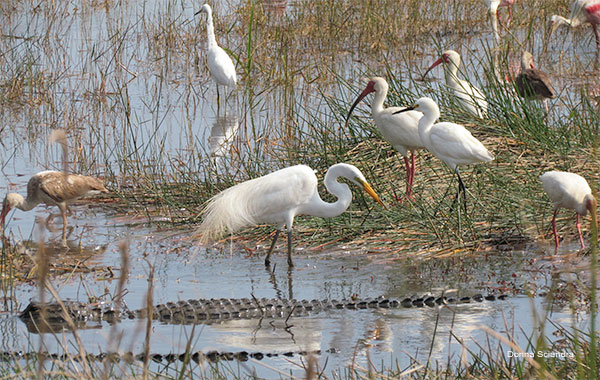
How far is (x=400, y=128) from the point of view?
7488mm

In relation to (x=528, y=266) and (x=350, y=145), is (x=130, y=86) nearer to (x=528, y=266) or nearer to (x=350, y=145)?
(x=350, y=145)

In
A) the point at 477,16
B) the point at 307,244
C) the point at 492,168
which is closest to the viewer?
the point at 307,244

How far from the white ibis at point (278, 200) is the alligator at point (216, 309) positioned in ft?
3.78

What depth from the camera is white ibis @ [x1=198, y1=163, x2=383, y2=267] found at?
252 inches

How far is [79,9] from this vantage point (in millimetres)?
16500

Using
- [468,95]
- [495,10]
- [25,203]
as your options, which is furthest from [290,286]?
[495,10]

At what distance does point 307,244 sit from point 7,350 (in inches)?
111

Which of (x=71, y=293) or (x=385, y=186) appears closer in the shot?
(x=71, y=293)

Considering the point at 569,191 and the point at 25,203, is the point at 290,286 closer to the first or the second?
the point at 569,191

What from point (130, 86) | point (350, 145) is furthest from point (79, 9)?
point (350, 145)

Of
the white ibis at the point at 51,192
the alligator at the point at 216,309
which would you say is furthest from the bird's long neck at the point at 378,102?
the alligator at the point at 216,309

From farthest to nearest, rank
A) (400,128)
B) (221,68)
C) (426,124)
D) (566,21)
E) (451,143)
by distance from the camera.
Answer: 1. (566,21)
2. (221,68)
3. (400,128)
4. (426,124)
5. (451,143)

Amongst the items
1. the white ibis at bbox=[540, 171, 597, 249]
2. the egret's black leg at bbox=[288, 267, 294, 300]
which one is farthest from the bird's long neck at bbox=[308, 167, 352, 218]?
the white ibis at bbox=[540, 171, 597, 249]

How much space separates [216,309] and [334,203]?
1582mm
